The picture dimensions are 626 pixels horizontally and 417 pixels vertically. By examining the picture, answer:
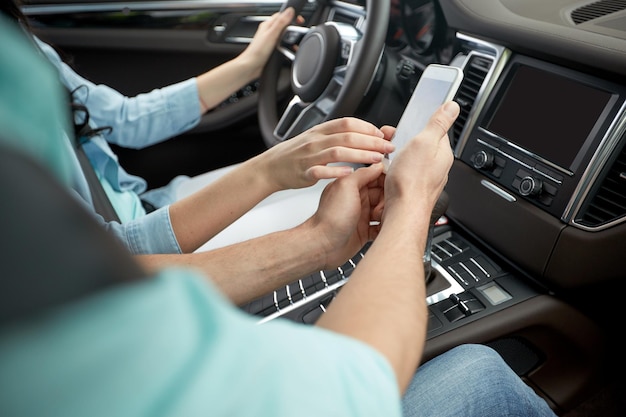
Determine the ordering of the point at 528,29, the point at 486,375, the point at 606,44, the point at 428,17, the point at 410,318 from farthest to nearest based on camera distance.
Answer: the point at 428,17 < the point at 528,29 < the point at 606,44 < the point at 486,375 < the point at 410,318

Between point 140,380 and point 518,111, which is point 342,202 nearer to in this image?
point 518,111

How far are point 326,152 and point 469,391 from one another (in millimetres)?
362

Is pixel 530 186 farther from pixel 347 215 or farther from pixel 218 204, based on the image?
pixel 218 204

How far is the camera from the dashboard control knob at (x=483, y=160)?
0.95 meters

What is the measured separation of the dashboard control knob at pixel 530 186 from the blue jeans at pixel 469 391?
29 cm

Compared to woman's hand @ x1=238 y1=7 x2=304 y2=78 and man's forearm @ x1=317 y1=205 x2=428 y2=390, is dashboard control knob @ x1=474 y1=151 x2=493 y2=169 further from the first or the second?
woman's hand @ x1=238 y1=7 x2=304 y2=78

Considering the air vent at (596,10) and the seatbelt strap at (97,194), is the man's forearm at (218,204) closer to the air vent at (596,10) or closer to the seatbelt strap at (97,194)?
the seatbelt strap at (97,194)

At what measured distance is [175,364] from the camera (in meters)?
0.25

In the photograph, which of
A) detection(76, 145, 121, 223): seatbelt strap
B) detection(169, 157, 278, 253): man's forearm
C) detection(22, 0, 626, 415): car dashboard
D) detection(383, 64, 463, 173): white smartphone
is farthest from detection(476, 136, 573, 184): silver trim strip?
detection(76, 145, 121, 223): seatbelt strap

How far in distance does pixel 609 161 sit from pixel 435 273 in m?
0.32

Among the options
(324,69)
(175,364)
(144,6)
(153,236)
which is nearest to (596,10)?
(324,69)

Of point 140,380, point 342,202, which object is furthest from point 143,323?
point 342,202

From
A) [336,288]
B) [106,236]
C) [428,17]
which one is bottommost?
[336,288]

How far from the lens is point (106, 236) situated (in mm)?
238
